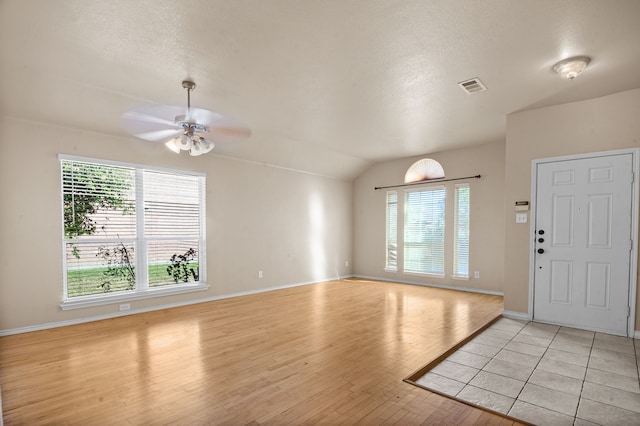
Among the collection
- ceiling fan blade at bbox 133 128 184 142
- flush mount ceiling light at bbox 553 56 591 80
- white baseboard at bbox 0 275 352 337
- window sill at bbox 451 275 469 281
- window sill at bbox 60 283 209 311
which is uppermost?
flush mount ceiling light at bbox 553 56 591 80

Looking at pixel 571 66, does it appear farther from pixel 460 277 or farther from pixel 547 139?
pixel 460 277

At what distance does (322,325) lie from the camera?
409 cm

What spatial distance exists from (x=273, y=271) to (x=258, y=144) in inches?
103

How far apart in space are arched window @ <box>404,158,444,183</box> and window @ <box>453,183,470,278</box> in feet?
1.92

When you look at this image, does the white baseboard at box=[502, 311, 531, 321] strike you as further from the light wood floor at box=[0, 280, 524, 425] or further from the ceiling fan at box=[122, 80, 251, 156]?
the ceiling fan at box=[122, 80, 251, 156]

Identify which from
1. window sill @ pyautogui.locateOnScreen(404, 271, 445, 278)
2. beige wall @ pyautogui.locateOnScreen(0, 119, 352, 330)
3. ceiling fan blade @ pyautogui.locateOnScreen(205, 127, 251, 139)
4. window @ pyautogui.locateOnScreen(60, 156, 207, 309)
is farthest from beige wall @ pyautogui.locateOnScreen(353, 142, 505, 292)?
window @ pyautogui.locateOnScreen(60, 156, 207, 309)

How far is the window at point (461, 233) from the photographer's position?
634 cm

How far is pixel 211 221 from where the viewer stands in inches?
221

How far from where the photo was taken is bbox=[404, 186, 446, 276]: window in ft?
22.0

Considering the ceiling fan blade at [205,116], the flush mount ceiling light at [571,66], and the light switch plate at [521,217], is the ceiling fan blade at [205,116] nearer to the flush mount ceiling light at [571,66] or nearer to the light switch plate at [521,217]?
the flush mount ceiling light at [571,66]

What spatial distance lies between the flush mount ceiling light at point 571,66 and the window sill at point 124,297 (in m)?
5.64

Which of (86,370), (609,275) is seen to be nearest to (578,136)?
(609,275)

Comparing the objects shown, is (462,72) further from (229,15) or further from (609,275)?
(609,275)

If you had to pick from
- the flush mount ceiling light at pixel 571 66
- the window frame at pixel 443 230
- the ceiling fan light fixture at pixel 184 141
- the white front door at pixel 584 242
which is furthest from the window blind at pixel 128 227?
the white front door at pixel 584 242
